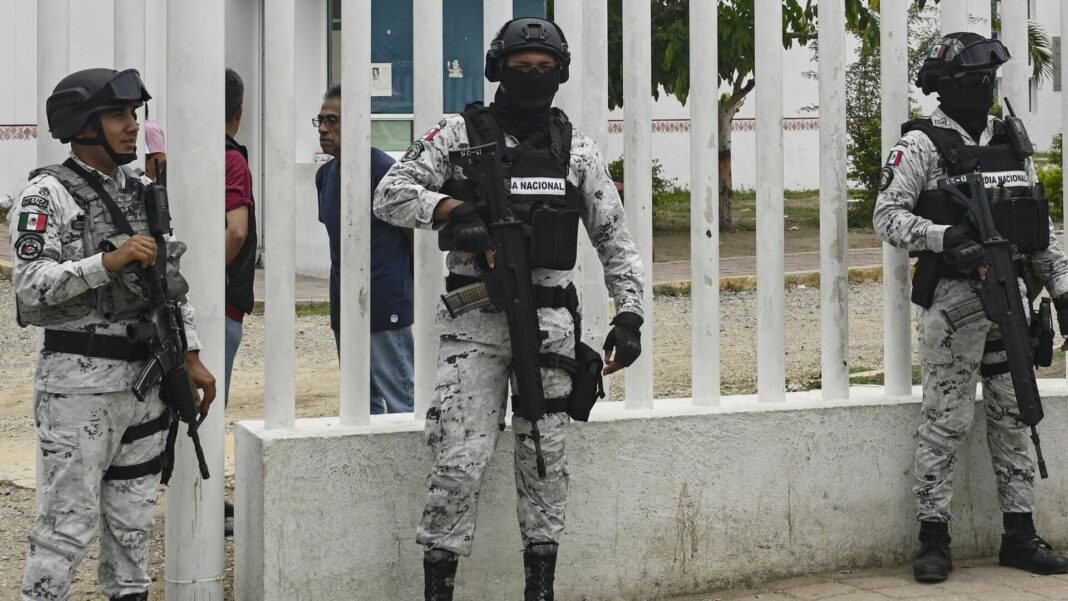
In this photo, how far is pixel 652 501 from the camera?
5.26 meters

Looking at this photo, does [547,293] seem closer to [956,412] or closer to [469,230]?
[469,230]

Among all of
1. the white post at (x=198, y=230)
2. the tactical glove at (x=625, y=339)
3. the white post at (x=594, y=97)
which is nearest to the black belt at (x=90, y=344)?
the white post at (x=198, y=230)

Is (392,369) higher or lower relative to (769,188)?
lower

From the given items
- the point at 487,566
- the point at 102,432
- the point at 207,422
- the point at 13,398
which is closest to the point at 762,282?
the point at 487,566

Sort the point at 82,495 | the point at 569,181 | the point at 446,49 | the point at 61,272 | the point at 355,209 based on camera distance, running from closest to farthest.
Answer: the point at 61,272 → the point at 82,495 → the point at 569,181 → the point at 355,209 → the point at 446,49

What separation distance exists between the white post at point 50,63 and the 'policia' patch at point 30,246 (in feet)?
3.06

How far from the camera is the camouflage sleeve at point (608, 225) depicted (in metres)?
4.75

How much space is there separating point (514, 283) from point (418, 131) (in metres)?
0.90

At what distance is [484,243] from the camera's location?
4352mm

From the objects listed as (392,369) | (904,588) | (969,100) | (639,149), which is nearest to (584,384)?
(639,149)

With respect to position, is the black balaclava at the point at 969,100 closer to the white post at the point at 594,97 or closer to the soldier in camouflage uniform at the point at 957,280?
the soldier in camouflage uniform at the point at 957,280

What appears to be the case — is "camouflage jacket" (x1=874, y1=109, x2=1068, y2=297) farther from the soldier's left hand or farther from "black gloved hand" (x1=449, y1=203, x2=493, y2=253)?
the soldier's left hand

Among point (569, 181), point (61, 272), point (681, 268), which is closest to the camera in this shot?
point (61, 272)

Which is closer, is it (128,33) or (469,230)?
(469,230)
